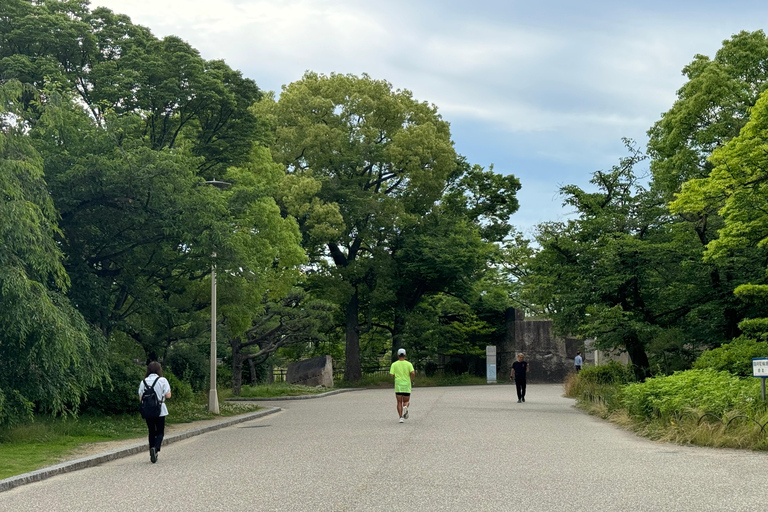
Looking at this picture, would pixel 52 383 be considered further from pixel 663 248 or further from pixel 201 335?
pixel 663 248

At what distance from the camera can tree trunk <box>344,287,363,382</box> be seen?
48.0m

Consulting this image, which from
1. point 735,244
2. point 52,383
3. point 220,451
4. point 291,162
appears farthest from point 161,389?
point 291,162

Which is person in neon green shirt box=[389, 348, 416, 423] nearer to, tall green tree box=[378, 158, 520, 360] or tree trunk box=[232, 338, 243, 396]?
tree trunk box=[232, 338, 243, 396]

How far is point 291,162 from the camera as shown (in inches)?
1748

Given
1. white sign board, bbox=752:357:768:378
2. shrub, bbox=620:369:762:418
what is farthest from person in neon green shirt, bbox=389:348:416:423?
white sign board, bbox=752:357:768:378

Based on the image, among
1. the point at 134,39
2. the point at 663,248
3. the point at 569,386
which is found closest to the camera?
the point at 663,248

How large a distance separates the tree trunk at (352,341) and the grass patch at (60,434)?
81.4ft

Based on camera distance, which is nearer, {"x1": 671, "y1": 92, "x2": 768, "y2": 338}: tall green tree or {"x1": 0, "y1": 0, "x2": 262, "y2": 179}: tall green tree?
{"x1": 671, "y1": 92, "x2": 768, "y2": 338}: tall green tree

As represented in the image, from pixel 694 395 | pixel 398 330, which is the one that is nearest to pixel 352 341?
pixel 398 330

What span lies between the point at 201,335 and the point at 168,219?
1045 centimetres

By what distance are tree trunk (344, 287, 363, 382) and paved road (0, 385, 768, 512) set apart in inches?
1190

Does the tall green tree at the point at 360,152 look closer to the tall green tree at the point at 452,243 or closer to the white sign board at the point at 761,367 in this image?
the tall green tree at the point at 452,243

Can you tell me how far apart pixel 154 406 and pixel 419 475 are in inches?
190

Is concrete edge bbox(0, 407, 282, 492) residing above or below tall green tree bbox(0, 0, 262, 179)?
below
